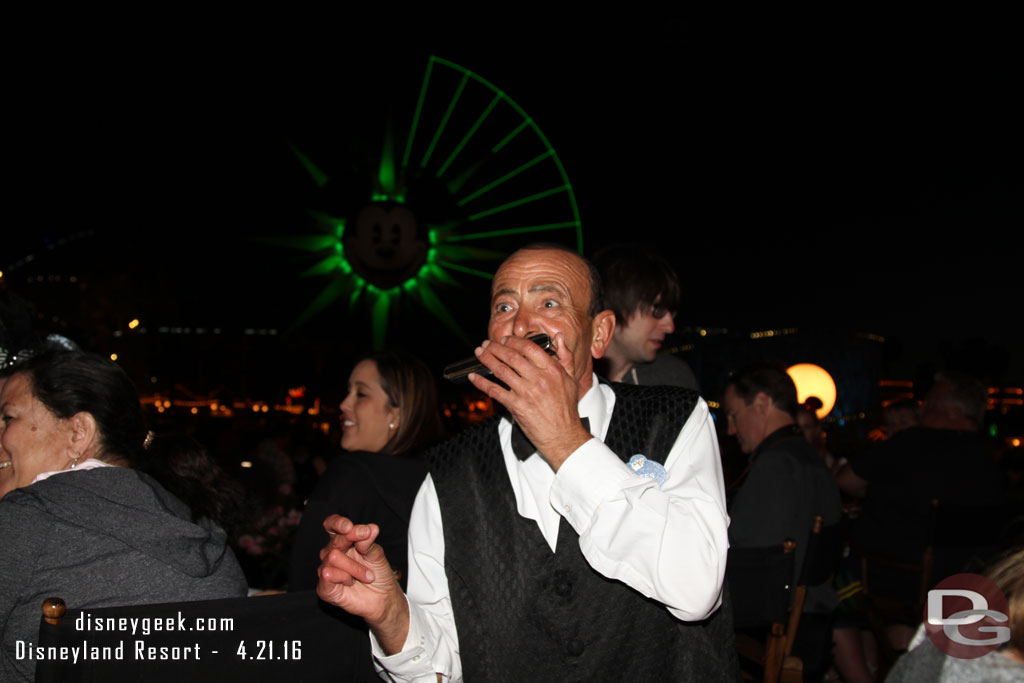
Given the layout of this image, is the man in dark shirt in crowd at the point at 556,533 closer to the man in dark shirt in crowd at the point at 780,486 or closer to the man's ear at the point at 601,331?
the man's ear at the point at 601,331

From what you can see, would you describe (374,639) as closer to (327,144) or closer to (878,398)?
(327,144)

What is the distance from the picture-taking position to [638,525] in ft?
4.11

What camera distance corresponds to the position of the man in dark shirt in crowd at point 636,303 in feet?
9.22

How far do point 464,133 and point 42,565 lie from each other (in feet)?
26.1

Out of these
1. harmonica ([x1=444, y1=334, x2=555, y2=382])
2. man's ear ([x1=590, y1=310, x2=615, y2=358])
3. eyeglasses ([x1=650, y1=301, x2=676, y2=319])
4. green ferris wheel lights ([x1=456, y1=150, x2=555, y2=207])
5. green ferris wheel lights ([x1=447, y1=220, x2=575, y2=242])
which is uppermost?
green ferris wheel lights ([x1=456, y1=150, x2=555, y2=207])

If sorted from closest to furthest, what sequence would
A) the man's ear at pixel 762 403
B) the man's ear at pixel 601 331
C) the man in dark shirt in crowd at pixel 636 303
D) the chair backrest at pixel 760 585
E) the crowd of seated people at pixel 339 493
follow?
the man's ear at pixel 601 331, the crowd of seated people at pixel 339 493, the chair backrest at pixel 760 585, the man in dark shirt in crowd at pixel 636 303, the man's ear at pixel 762 403

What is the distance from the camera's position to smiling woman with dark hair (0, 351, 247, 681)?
69.1 inches

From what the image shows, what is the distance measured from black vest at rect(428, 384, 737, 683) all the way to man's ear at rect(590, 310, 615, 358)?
5.3 inches

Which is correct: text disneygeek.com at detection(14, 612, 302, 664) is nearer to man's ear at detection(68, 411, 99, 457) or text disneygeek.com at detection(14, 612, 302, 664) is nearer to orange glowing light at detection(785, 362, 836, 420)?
man's ear at detection(68, 411, 99, 457)

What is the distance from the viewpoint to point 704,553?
4.19 feet

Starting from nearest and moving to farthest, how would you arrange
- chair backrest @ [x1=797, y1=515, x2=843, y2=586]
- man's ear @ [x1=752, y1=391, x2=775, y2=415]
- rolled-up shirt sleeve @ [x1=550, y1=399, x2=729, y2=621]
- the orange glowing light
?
1. rolled-up shirt sleeve @ [x1=550, y1=399, x2=729, y2=621]
2. chair backrest @ [x1=797, y1=515, x2=843, y2=586]
3. man's ear @ [x1=752, y1=391, x2=775, y2=415]
4. the orange glowing light

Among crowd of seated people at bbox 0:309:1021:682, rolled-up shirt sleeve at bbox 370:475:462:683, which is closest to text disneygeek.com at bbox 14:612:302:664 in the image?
rolled-up shirt sleeve at bbox 370:475:462:683

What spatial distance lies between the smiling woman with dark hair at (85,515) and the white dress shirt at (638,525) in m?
0.72

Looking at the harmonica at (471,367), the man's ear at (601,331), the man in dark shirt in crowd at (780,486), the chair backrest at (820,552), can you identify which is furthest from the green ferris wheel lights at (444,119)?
the harmonica at (471,367)
